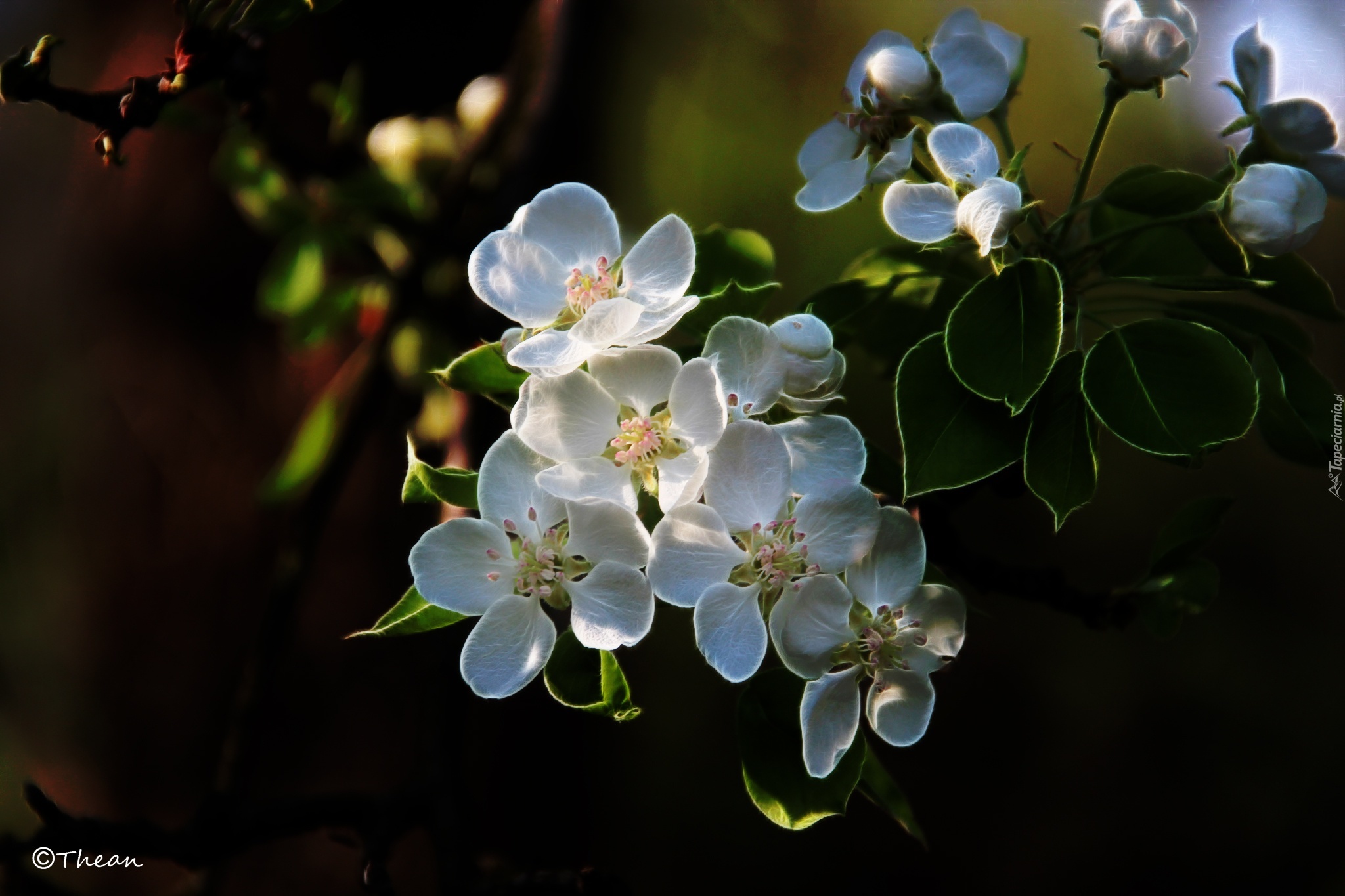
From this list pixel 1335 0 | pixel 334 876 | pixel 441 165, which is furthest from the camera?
pixel 334 876

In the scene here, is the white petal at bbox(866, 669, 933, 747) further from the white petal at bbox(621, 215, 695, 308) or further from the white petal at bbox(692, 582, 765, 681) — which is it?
the white petal at bbox(621, 215, 695, 308)

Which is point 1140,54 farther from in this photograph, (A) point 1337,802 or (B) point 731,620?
(A) point 1337,802

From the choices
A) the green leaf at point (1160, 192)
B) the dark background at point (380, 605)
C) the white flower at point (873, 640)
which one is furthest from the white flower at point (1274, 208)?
the dark background at point (380, 605)

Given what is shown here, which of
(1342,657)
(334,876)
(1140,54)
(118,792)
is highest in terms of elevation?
(1140,54)

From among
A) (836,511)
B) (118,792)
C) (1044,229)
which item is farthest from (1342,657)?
(118,792)

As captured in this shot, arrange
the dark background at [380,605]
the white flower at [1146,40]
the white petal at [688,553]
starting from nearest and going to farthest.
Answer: the white petal at [688,553] → the white flower at [1146,40] → the dark background at [380,605]

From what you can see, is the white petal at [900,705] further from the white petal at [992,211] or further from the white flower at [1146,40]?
the white flower at [1146,40]

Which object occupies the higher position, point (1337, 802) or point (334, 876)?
point (334, 876)
